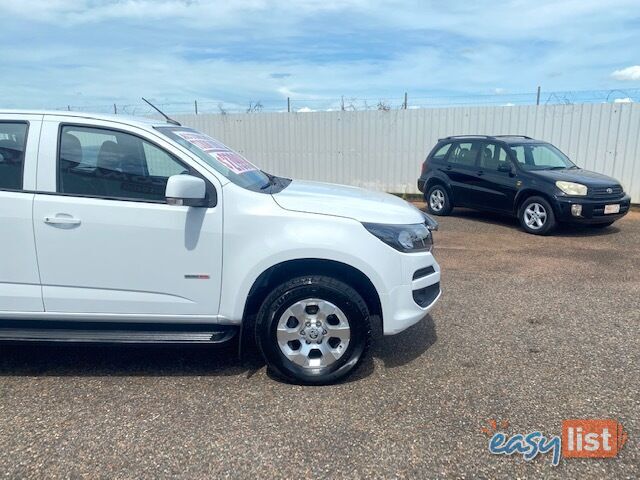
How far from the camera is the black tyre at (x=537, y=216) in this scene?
830 centimetres

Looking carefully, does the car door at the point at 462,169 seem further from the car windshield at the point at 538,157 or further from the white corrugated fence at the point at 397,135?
the white corrugated fence at the point at 397,135

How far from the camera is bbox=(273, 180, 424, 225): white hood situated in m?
3.36

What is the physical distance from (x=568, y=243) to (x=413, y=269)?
5.60 m

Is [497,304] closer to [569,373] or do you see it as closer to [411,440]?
[569,373]

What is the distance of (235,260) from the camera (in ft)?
10.8

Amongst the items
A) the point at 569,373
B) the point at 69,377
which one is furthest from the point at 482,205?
the point at 69,377

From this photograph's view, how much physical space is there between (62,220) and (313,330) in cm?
181

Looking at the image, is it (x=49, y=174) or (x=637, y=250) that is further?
(x=637, y=250)

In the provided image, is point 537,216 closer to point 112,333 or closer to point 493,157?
point 493,157

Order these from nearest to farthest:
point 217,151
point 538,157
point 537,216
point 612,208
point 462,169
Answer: point 217,151 → point 612,208 → point 537,216 → point 538,157 → point 462,169

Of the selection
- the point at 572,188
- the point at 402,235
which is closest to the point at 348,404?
the point at 402,235

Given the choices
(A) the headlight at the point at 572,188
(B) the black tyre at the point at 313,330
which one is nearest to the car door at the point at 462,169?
(A) the headlight at the point at 572,188

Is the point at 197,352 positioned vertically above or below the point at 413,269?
below

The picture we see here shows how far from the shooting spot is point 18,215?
3.22 metres
